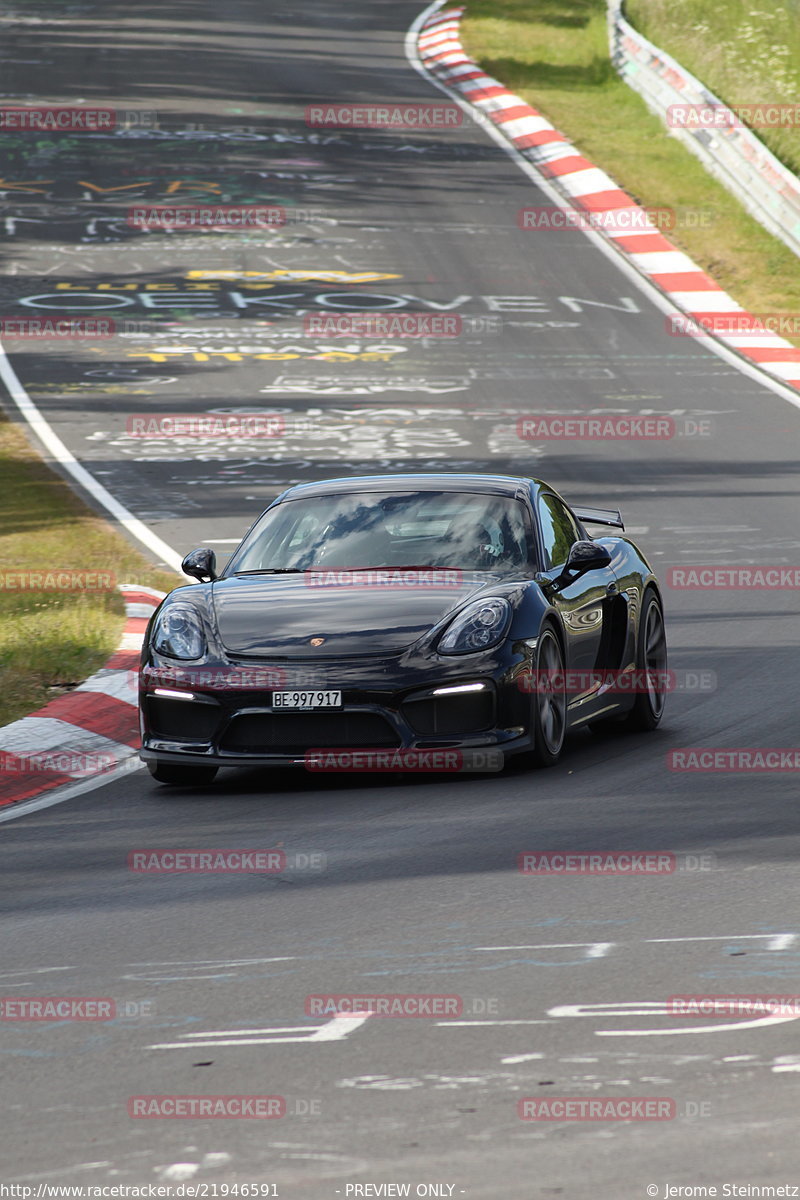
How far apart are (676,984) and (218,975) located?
136cm

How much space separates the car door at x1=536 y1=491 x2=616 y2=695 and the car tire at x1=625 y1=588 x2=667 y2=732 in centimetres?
38

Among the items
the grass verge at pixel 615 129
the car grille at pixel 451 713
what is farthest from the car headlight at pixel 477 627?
the grass verge at pixel 615 129

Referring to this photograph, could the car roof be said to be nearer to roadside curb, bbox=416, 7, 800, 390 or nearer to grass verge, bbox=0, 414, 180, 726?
grass verge, bbox=0, 414, 180, 726

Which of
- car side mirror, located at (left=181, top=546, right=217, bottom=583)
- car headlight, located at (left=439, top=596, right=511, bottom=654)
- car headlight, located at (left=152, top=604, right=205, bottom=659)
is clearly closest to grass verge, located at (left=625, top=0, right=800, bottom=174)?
car side mirror, located at (left=181, top=546, right=217, bottom=583)

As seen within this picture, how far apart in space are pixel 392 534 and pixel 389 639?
1.21 metres

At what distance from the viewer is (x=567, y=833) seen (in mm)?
7508

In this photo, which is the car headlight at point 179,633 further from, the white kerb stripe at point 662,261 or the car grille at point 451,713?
the white kerb stripe at point 662,261

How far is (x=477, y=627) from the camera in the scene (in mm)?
8695

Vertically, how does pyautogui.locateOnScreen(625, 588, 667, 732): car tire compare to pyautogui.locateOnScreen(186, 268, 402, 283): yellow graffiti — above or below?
above

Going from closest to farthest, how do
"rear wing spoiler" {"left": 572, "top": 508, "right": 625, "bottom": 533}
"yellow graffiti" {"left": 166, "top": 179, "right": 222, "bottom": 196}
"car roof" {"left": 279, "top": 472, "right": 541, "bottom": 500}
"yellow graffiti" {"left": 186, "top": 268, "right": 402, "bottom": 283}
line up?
"car roof" {"left": 279, "top": 472, "right": 541, "bottom": 500} → "rear wing spoiler" {"left": 572, "top": 508, "right": 625, "bottom": 533} → "yellow graffiti" {"left": 186, "top": 268, "right": 402, "bottom": 283} → "yellow graffiti" {"left": 166, "top": 179, "right": 222, "bottom": 196}

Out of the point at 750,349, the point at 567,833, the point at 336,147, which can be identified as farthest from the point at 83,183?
the point at 567,833

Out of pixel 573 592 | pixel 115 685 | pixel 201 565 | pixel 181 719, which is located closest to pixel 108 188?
pixel 115 685

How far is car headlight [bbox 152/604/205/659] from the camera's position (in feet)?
29.0

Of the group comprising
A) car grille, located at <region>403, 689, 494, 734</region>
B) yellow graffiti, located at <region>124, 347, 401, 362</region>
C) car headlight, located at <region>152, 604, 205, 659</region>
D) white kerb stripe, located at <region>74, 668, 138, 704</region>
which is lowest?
yellow graffiti, located at <region>124, 347, 401, 362</region>
